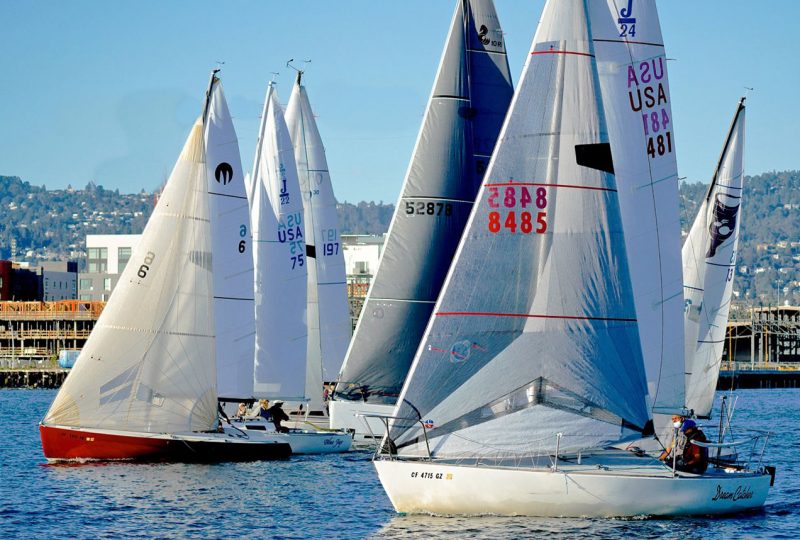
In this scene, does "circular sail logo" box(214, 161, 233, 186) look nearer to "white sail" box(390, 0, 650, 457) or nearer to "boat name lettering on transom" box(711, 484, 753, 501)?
"white sail" box(390, 0, 650, 457)

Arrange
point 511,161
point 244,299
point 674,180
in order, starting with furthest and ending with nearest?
point 244,299, point 674,180, point 511,161

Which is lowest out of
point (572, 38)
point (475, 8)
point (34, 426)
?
point (34, 426)

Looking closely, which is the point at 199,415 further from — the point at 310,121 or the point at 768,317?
the point at 768,317

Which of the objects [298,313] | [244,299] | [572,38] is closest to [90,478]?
[244,299]

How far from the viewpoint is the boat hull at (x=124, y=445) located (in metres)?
35.2

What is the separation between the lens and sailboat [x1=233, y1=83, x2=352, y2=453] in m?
41.2

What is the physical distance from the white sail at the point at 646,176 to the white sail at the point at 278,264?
15.8 metres

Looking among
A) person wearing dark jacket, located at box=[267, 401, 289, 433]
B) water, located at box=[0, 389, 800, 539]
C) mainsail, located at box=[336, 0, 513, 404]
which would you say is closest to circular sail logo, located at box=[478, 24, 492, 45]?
mainsail, located at box=[336, 0, 513, 404]

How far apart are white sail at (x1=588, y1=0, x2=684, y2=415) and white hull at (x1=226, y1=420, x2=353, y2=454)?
523 inches

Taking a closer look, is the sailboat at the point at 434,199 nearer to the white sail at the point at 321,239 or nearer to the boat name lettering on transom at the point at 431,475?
the white sail at the point at 321,239

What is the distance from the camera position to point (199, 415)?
35.9 metres

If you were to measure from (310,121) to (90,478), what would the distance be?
59.3 ft

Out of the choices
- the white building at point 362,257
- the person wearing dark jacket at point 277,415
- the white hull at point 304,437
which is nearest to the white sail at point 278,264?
the person wearing dark jacket at point 277,415

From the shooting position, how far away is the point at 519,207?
2556cm
